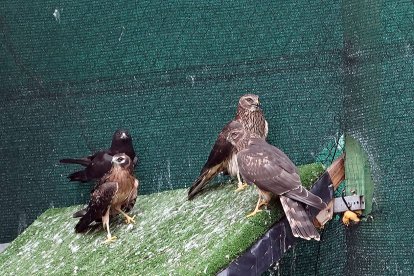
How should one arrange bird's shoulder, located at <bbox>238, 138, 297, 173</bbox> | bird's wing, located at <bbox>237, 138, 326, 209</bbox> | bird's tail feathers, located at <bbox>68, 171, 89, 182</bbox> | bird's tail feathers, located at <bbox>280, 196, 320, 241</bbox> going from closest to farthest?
bird's tail feathers, located at <bbox>280, 196, 320, 241</bbox> → bird's wing, located at <bbox>237, 138, 326, 209</bbox> → bird's shoulder, located at <bbox>238, 138, 297, 173</bbox> → bird's tail feathers, located at <bbox>68, 171, 89, 182</bbox>

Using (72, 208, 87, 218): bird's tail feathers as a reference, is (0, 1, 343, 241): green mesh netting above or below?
above

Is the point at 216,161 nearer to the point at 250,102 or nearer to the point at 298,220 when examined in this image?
the point at 250,102

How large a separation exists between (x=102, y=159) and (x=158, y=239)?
4.15 feet

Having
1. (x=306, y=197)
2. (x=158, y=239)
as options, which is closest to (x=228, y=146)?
(x=158, y=239)

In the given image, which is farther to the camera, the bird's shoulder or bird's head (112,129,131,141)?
bird's head (112,129,131,141)

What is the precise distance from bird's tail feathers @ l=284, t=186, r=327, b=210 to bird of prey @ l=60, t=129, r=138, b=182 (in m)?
1.71

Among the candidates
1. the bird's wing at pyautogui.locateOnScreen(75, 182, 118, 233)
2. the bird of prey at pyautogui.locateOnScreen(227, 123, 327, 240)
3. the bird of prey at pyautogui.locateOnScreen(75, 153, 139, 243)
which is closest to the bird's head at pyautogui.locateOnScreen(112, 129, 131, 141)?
the bird of prey at pyautogui.locateOnScreen(75, 153, 139, 243)

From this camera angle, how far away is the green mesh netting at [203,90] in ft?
18.9

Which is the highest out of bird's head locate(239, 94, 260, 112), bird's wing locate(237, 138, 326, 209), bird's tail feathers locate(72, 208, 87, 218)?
bird's head locate(239, 94, 260, 112)

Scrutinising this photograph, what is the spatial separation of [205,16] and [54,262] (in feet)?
5.89

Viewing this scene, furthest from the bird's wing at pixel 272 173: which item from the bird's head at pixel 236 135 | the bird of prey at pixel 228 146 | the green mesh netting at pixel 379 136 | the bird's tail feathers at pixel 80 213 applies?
the bird's tail feathers at pixel 80 213

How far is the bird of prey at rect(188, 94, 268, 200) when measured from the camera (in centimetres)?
593

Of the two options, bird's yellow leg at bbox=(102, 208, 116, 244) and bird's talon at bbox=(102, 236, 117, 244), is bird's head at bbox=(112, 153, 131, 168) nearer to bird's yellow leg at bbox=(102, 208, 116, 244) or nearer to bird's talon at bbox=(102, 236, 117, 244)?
bird's yellow leg at bbox=(102, 208, 116, 244)

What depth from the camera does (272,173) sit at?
16.8 ft
